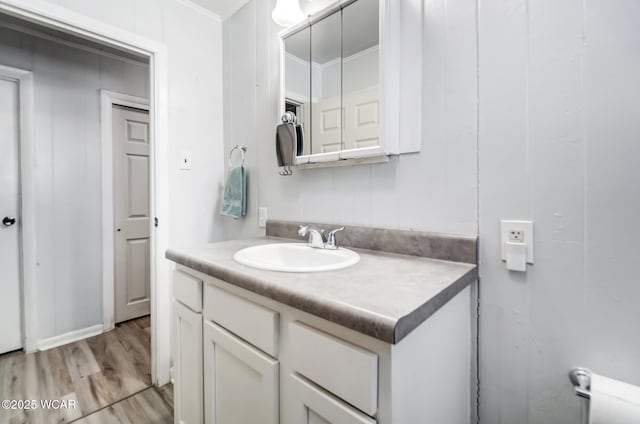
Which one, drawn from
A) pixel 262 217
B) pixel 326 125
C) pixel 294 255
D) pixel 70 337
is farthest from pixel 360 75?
pixel 70 337

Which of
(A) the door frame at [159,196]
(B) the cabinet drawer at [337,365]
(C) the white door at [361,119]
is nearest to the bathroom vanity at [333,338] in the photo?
(B) the cabinet drawer at [337,365]

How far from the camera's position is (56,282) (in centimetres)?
210

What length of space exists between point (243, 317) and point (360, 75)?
96cm

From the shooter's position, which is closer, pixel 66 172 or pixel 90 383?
pixel 90 383

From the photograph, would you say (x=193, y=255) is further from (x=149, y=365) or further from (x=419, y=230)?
(x=149, y=365)

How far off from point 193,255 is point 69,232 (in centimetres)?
177

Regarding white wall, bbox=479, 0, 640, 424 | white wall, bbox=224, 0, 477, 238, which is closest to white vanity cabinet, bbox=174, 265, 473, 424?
white wall, bbox=479, 0, 640, 424

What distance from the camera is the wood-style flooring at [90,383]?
54.9 inches

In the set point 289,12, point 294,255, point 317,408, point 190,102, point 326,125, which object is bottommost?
point 317,408

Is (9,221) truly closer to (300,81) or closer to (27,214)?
(27,214)

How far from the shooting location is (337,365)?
594mm

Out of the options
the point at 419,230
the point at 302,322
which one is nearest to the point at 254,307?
the point at 302,322

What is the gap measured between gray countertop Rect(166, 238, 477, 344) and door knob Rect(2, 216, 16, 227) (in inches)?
71.3

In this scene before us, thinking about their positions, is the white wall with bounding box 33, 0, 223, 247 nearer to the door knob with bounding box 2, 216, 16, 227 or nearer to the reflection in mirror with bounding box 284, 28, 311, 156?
the reflection in mirror with bounding box 284, 28, 311, 156
